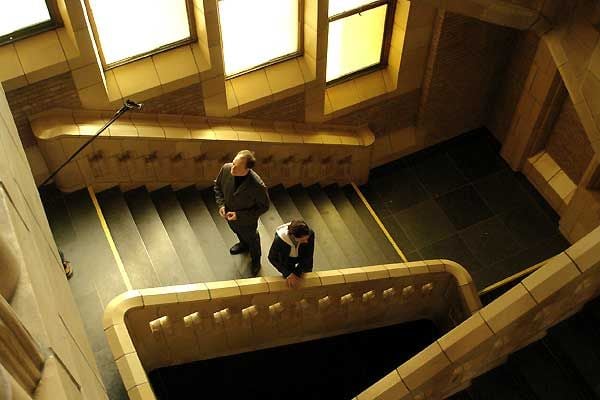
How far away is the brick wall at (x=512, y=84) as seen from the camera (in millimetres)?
9812

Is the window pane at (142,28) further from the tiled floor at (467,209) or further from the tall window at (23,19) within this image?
the tiled floor at (467,209)

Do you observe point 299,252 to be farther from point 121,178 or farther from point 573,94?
point 573,94

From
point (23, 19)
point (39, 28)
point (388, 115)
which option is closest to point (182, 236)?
point (39, 28)

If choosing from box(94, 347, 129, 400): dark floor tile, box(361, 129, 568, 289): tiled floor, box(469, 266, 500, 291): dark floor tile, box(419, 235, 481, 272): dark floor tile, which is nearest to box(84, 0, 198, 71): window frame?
box(94, 347, 129, 400): dark floor tile

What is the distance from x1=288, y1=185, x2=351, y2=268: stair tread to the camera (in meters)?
8.62

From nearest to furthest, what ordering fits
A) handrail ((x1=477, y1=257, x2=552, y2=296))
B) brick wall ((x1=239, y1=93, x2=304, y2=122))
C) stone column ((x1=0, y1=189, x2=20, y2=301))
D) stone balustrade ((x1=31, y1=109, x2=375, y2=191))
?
stone column ((x1=0, y1=189, x2=20, y2=301))
stone balustrade ((x1=31, y1=109, x2=375, y2=191))
brick wall ((x1=239, y1=93, x2=304, y2=122))
handrail ((x1=477, y1=257, x2=552, y2=296))

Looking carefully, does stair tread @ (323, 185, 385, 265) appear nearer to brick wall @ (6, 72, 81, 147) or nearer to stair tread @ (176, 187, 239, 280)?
stair tread @ (176, 187, 239, 280)

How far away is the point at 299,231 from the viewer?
6.09 meters

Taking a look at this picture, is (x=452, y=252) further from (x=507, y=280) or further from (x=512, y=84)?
(x=512, y=84)

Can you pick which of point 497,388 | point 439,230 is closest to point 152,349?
point 497,388

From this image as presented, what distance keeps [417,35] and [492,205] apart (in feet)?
9.12

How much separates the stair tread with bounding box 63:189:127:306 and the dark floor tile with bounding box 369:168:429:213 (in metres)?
4.37

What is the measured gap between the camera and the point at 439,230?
10062mm

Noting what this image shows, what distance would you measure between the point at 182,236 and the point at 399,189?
3.79 meters
